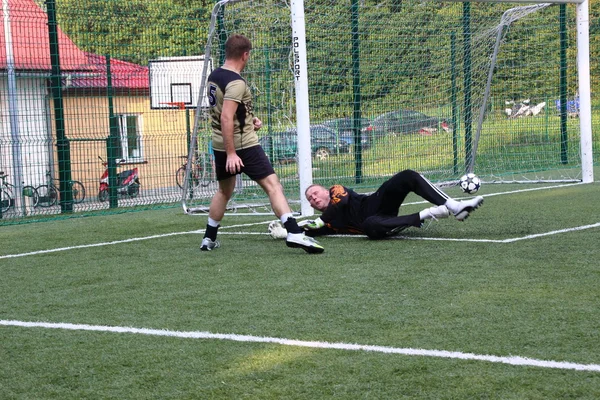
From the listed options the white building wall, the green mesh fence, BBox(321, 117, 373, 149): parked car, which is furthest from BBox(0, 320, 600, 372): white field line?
BBox(321, 117, 373, 149): parked car

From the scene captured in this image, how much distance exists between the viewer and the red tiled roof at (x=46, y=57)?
44.9ft

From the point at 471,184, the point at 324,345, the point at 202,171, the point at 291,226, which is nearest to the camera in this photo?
the point at 324,345

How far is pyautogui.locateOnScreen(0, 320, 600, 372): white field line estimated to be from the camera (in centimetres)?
417

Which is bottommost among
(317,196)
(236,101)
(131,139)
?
(317,196)

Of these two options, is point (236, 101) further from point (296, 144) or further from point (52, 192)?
point (52, 192)

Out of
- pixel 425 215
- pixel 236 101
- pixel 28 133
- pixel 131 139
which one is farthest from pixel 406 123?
pixel 236 101

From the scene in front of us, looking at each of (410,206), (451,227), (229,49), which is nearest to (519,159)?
(410,206)

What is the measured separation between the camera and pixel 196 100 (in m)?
14.9

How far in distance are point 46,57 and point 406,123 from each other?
614 cm

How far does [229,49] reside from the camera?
8203mm

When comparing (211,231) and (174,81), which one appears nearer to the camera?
(211,231)

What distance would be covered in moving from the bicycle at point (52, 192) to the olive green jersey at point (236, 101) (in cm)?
624

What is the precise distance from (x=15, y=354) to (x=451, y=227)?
222 inches

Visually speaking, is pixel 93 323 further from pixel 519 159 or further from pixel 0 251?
pixel 519 159
